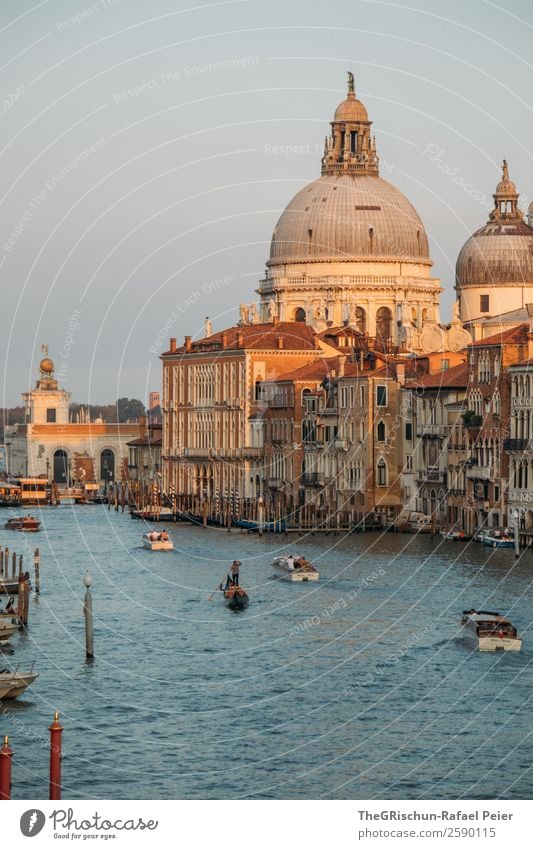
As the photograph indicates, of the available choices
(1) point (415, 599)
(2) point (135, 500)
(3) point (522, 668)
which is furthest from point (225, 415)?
(3) point (522, 668)

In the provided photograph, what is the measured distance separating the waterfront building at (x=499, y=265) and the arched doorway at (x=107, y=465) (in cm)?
4316

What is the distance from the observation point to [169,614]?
5356cm

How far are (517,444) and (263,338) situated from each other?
3080cm

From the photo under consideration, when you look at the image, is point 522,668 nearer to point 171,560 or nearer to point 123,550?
point 171,560

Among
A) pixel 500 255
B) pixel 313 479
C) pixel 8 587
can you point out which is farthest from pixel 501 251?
pixel 8 587

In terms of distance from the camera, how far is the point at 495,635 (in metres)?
45.8

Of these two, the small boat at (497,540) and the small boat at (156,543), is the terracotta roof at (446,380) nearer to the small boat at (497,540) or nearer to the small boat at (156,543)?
the small boat at (497,540)

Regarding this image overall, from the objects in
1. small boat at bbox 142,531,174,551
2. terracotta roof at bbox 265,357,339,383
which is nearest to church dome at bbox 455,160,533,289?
terracotta roof at bbox 265,357,339,383

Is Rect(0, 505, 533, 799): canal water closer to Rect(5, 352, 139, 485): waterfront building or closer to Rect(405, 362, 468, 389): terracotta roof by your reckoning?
Rect(405, 362, 468, 389): terracotta roof

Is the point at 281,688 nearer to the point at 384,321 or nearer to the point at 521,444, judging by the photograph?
the point at 521,444

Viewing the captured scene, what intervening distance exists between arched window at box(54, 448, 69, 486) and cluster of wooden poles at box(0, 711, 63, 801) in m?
119

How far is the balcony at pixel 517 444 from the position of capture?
7169 cm

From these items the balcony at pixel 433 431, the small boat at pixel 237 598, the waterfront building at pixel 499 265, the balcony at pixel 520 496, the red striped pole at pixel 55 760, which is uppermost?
the waterfront building at pixel 499 265

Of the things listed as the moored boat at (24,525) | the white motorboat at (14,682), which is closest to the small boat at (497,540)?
the moored boat at (24,525)
